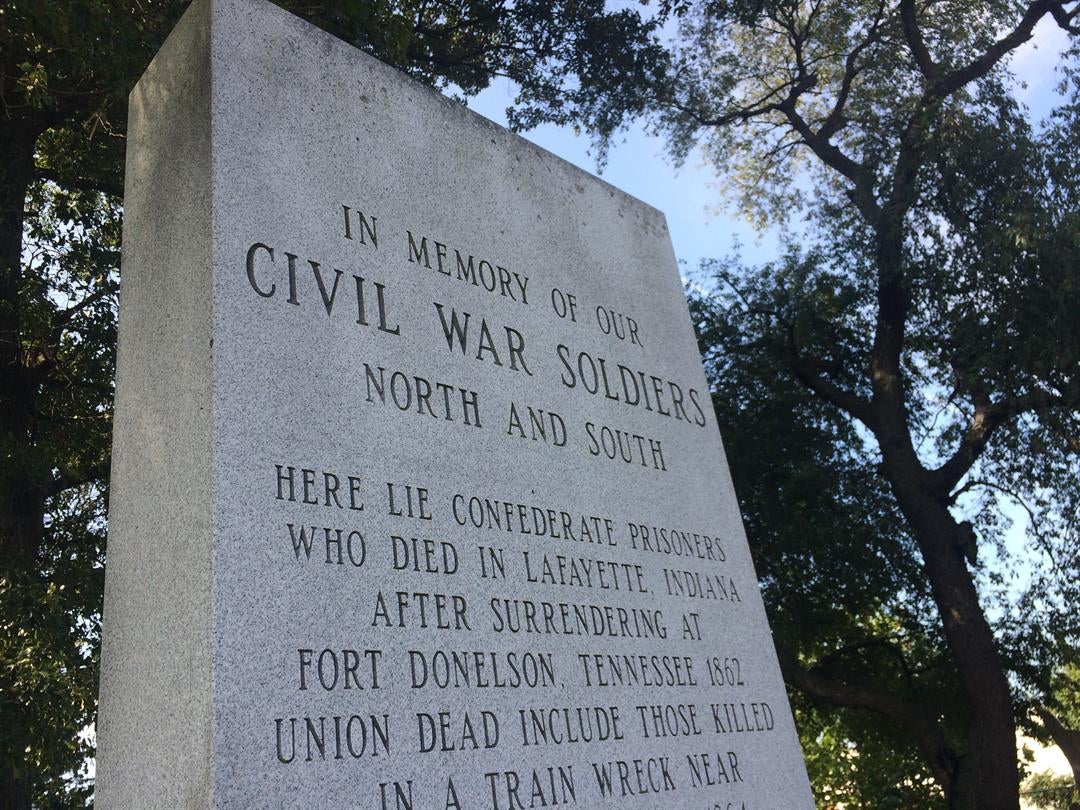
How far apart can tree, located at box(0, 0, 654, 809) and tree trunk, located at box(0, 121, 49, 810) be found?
2 cm

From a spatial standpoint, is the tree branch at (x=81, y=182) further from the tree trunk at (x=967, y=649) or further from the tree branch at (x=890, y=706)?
the tree trunk at (x=967, y=649)

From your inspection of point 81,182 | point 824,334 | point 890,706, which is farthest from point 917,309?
point 81,182

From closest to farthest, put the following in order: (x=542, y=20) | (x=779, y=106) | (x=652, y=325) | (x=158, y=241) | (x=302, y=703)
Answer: (x=302, y=703) → (x=158, y=241) → (x=652, y=325) → (x=542, y=20) → (x=779, y=106)

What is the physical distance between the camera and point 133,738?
354cm

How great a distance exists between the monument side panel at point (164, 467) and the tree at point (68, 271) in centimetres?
434

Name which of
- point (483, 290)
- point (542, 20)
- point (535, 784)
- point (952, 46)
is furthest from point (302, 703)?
point (952, 46)

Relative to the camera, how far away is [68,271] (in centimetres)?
1224

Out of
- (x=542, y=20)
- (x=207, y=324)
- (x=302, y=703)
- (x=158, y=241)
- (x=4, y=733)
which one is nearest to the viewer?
(x=302, y=703)

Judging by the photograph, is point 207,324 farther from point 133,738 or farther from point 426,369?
point 133,738

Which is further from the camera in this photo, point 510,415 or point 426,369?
point 510,415

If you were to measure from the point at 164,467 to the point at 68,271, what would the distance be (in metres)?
9.53

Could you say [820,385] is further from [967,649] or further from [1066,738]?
[1066,738]

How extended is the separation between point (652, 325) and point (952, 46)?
13621mm

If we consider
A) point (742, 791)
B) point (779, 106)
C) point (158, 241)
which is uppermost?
point (779, 106)
